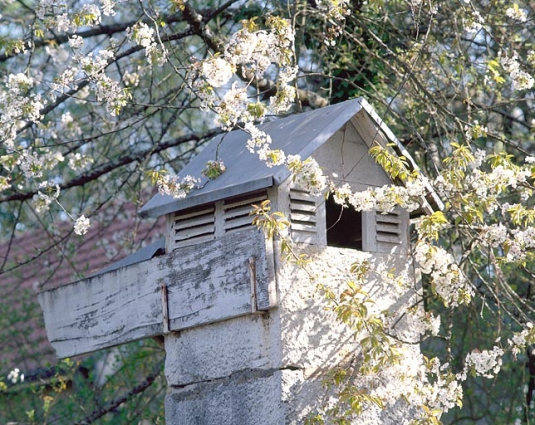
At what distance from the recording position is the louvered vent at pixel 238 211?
330 cm

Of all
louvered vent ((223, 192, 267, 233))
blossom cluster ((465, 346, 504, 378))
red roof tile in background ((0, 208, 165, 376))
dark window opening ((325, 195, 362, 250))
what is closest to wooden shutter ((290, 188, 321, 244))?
louvered vent ((223, 192, 267, 233))

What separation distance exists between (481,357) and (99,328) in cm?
138

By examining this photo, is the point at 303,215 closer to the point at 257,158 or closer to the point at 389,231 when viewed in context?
the point at 257,158

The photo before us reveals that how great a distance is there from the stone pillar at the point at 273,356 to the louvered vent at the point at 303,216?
2.2 inches

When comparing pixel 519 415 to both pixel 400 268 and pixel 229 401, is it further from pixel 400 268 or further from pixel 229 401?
pixel 229 401

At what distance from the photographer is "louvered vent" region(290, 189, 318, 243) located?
3.27 m

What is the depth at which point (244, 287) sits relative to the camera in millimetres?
3193

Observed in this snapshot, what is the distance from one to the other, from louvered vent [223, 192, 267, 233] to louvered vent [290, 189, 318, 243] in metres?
0.11

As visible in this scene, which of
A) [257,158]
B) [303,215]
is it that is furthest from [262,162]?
[303,215]

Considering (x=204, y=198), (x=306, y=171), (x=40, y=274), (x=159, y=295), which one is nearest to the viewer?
(x=306, y=171)

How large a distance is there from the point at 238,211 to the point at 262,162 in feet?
0.61

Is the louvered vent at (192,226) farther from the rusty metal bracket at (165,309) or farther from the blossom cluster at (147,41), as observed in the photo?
the blossom cluster at (147,41)

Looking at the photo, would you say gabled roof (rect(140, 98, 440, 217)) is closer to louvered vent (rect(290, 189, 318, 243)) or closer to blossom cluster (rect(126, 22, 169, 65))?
louvered vent (rect(290, 189, 318, 243))

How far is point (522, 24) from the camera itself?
500 centimetres
